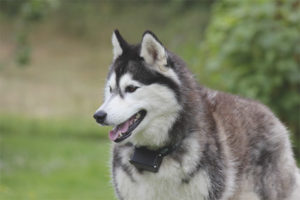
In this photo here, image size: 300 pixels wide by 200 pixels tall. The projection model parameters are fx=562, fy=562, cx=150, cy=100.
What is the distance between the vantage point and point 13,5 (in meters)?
13.9

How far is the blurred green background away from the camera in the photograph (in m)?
10.4

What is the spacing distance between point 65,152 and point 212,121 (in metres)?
9.46

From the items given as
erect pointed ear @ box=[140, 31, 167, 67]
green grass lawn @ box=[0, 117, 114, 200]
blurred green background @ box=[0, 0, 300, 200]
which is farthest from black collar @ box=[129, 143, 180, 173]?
green grass lawn @ box=[0, 117, 114, 200]

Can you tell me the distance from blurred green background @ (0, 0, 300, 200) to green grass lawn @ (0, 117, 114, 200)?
0.9 inches

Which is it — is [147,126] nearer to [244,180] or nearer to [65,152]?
[244,180]

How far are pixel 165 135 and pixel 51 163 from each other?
28.4 ft

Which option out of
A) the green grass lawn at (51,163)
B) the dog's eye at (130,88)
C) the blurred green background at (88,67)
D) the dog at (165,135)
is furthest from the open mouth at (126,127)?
the green grass lawn at (51,163)

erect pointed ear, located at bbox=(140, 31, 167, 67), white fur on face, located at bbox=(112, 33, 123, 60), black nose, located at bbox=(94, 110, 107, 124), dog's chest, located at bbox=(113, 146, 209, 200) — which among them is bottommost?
dog's chest, located at bbox=(113, 146, 209, 200)

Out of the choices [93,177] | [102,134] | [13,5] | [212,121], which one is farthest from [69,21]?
[212,121]

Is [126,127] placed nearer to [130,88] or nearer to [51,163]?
[130,88]

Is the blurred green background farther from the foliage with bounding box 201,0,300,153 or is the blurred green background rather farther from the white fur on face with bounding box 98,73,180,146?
the white fur on face with bounding box 98,73,180,146

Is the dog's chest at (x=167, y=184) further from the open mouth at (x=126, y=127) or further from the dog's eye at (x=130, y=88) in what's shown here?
the dog's eye at (x=130, y=88)

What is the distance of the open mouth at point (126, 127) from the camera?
4.25 meters

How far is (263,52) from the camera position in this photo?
34.6ft
